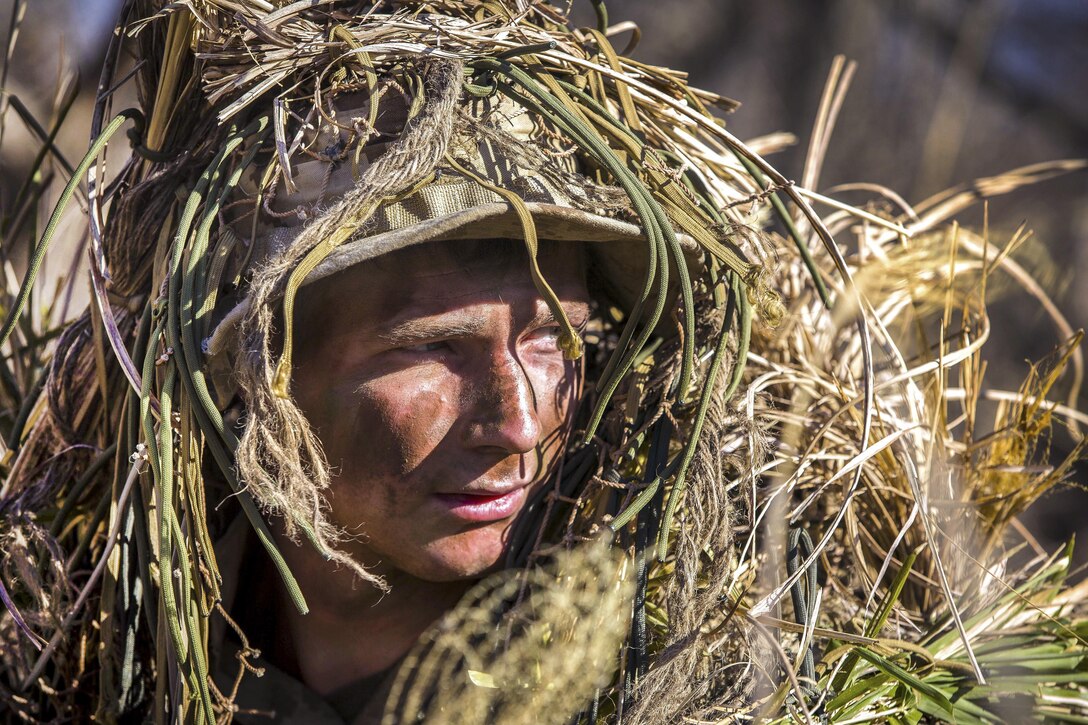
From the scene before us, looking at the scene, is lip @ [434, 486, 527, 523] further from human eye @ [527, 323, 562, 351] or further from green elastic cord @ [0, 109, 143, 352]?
green elastic cord @ [0, 109, 143, 352]

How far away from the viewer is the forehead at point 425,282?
1309mm

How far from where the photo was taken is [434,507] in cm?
133

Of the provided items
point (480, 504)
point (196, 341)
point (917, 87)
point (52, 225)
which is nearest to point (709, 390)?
point (480, 504)

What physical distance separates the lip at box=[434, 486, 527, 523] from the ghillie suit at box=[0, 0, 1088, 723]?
6 cm

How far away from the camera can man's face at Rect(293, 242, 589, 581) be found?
131cm

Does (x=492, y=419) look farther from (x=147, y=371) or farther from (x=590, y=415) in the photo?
(x=147, y=371)

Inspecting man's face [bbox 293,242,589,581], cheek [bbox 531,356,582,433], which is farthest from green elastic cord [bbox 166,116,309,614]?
cheek [bbox 531,356,582,433]

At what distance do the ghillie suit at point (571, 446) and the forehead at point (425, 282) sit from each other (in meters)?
0.06

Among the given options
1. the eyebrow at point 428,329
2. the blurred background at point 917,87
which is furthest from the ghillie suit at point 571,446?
the blurred background at point 917,87

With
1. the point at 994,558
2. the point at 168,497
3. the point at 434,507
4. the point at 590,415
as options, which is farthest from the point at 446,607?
the point at 994,558

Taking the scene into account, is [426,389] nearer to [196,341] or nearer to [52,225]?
[196,341]

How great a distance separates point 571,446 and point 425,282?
34 centimetres

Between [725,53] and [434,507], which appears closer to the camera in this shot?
[434,507]

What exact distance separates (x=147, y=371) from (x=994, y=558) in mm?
1235
